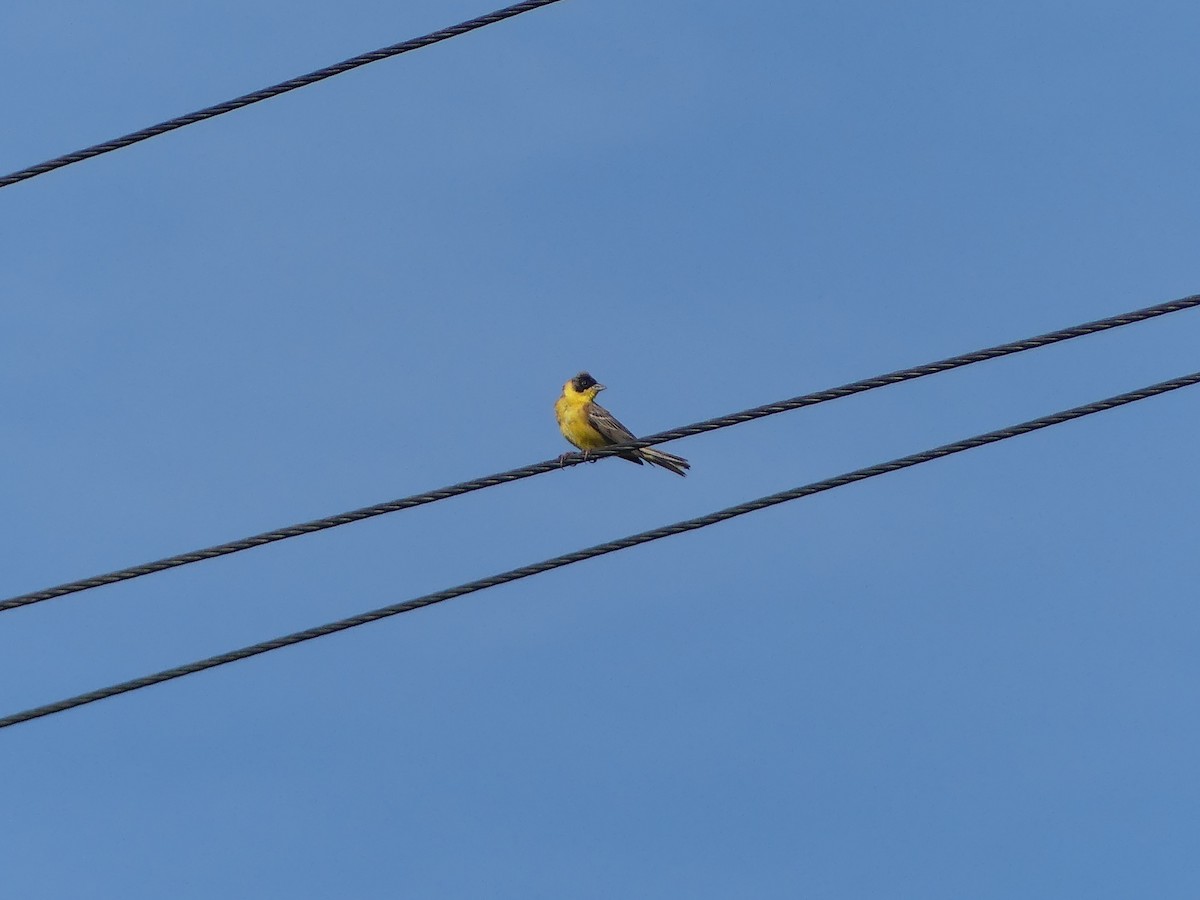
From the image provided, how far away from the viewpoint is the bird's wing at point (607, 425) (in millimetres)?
15266

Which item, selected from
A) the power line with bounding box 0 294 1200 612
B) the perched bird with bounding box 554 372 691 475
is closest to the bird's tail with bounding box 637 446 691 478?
the perched bird with bounding box 554 372 691 475

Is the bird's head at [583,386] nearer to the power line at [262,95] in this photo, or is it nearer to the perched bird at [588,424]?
the perched bird at [588,424]

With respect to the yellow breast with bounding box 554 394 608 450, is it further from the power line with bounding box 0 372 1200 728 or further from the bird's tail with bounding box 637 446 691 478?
the power line with bounding box 0 372 1200 728

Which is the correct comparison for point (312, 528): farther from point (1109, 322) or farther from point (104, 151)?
point (1109, 322)

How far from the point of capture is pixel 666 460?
14.0 metres

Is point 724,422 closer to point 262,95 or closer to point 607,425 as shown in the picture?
point 262,95

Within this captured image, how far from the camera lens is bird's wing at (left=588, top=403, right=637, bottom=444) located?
1527 cm

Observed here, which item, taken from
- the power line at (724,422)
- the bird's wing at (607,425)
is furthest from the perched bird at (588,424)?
the power line at (724,422)

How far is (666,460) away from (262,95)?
6.13m

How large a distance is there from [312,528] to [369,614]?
1.61 ft

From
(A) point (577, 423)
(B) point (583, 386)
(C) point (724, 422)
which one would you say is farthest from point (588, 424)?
(C) point (724, 422)

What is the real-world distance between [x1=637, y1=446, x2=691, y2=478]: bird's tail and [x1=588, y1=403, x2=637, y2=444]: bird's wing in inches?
41.1

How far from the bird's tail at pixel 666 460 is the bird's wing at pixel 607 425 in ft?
3.43

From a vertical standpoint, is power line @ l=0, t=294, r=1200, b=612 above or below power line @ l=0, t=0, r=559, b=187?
A: below
